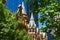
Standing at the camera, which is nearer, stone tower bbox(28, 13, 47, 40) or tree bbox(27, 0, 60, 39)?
tree bbox(27, 0, 60, 39)

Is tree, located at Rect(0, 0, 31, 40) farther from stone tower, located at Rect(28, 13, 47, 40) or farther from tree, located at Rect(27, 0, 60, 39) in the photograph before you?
stone tower, located at Rect(28, 13, 47, 40)

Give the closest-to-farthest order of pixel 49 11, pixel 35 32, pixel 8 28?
1. pixel 8 28
2. pixel 49 11
3. pixel 35 32

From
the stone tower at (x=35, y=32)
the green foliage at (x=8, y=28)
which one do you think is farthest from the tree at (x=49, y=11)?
the stone tower at (x=35, y=32)

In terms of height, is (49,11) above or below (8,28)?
above

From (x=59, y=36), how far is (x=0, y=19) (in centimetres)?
221

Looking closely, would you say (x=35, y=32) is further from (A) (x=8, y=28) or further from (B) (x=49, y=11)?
(A) (x=8, y=28)

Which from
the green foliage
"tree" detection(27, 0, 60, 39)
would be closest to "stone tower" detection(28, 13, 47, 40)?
"tree" detection(27, 0, 60, 39)

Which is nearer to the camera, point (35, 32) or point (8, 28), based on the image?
point (8, 28)

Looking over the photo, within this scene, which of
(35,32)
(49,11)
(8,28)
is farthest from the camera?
(35,32)

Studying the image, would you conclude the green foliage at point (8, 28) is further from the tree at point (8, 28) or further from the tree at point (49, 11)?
the tree at point (49, 11)

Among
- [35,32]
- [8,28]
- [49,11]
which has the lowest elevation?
[35,32]

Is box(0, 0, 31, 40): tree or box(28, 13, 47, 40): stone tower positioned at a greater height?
box(0, 0, 31, 40): tree

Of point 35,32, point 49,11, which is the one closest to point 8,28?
point 49,11

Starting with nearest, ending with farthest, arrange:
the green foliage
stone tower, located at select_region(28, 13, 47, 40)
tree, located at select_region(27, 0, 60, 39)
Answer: the green foliage < tree, located at select_region(27, 0, 60, 39) < stone tower, located at select_region(28, 13, 47, 40)
